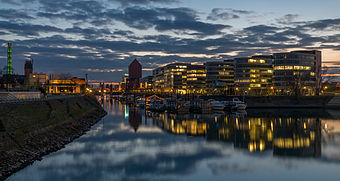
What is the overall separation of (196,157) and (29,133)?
2288 cm

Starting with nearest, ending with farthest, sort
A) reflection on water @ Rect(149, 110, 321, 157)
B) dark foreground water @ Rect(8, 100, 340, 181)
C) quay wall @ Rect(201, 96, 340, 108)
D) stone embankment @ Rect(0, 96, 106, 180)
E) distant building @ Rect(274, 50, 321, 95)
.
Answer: stone embankment @ Rect(0, 96, 106, 180) → dark foreground water @ Rect(8, 100, 340, 181) → reflection on water @ Rect(149, 110, 321, 157) → quay wall @ Rect(201, 96, 340, 108) → distant building @ Rect(274, 50, 321, 95)

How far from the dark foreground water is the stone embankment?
1366 mm

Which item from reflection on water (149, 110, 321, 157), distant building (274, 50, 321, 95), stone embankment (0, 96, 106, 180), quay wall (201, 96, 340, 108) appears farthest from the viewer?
distant building (274, 50, 321, 95)

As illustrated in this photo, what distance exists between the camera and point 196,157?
43.0m

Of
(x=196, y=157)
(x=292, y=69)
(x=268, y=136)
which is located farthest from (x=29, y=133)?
(x=292, y=69)

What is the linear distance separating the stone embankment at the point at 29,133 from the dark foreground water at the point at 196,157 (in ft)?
4.48

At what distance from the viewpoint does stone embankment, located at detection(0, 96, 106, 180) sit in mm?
33656

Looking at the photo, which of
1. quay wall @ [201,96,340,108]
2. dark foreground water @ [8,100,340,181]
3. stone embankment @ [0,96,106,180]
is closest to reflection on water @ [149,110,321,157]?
dark foreground water @ [8,100,340,181]

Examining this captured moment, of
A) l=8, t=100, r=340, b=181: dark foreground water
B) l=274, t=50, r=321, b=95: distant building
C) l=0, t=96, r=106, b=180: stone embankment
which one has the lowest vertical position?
l=8, t=100, r=340, b=181: dark foreground water

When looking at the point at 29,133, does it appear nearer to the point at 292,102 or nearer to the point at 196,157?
the point at 196,157

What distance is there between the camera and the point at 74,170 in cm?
3653

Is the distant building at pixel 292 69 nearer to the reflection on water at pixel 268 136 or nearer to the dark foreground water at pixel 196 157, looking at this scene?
the reflection on water at pixel 268 136

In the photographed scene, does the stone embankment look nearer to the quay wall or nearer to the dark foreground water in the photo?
the dark foreground water

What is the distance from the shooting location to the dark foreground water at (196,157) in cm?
3472
